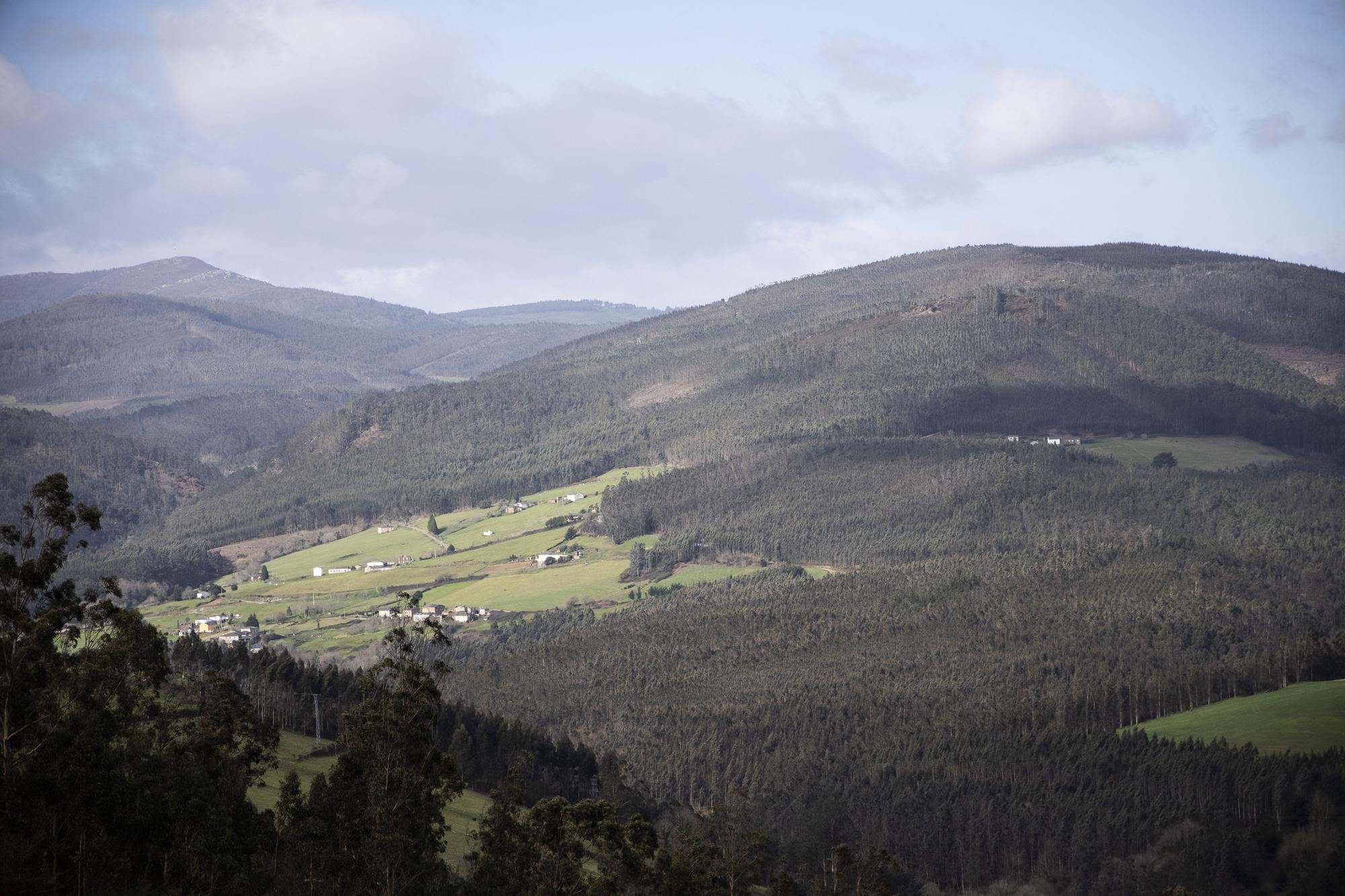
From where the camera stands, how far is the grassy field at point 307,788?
7069cm

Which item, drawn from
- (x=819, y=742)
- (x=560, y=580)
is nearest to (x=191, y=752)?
(x=819, y=742)

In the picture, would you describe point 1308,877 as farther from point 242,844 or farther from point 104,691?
point 104,691

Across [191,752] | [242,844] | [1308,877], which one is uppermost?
[191,752]

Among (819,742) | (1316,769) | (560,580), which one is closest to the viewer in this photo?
(1316,769)

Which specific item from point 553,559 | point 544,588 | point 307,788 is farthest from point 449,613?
point 307,788

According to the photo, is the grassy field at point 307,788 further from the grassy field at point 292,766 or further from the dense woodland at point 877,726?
the dense woodland at point 877,726

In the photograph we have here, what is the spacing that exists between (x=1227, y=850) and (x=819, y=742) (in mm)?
32618

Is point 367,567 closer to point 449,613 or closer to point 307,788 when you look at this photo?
point 449,613

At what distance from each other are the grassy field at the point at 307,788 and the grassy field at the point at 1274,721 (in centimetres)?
5265

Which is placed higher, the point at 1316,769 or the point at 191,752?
the point at 191,752

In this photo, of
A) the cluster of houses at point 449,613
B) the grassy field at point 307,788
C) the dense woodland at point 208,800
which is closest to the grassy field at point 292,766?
the grassy field at point 307,788

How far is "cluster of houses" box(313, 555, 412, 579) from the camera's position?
621 feet

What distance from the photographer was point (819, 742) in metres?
105

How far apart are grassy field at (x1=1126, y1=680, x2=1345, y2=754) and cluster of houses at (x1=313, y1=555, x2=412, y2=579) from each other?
377 feet
